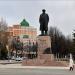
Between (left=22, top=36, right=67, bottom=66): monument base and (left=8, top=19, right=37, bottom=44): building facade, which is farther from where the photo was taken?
(left=8, top=19, right=37, bottom=44): building facade

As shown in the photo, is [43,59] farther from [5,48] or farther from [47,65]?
[5,48]

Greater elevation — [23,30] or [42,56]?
[23,30]

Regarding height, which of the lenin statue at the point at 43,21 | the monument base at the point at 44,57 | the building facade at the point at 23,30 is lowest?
the monument base at the point at 44,57

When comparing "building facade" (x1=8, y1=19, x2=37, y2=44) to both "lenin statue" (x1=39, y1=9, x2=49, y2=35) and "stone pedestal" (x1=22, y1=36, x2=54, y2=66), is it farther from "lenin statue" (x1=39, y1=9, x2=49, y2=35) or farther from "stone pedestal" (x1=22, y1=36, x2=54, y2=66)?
"stone pedestal" (x1=22, y1=36, x2=54, y2=66)

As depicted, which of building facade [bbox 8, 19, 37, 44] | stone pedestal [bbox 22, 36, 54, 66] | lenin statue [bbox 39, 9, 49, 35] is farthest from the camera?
building facade [bbox 8, 19, 37, 44]

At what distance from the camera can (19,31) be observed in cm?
18325

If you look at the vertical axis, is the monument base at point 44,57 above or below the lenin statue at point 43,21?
below

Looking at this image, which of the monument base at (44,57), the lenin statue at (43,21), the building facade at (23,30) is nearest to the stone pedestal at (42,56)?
the monument base at (44,57)

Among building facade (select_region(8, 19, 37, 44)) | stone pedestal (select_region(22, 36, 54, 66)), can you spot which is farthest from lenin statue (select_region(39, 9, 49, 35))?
building facade (select_region(8, 19, 37, 44))

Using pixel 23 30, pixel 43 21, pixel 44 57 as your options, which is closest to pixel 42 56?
pixel 44 57

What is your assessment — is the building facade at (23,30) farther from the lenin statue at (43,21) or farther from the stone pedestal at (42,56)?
the stone pedestal at (42,56)

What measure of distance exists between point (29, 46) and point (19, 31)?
154 feet

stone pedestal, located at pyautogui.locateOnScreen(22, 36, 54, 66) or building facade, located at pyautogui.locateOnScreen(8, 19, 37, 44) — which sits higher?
building facade, located at pyautogui.locateOnScreen(8, 19, 37, 44)

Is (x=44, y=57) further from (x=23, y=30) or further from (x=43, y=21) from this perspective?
(x=23, y=30)
